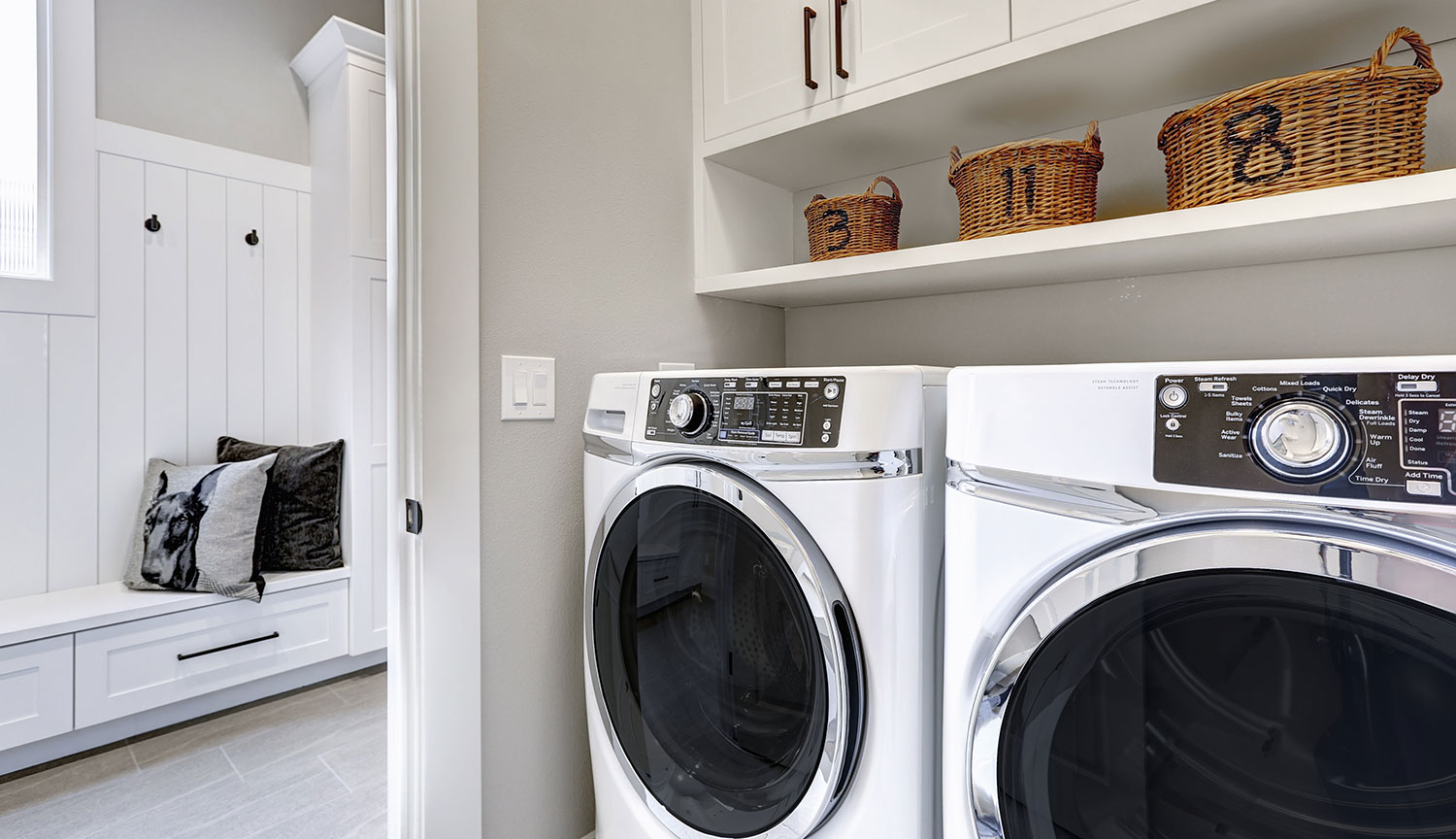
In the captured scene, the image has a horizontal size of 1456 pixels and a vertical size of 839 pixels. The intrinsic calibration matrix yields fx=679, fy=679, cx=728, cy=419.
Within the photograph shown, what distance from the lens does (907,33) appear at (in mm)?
1219

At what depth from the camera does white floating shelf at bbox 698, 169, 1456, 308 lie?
0.85m

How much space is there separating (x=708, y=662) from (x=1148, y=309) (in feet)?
3.53

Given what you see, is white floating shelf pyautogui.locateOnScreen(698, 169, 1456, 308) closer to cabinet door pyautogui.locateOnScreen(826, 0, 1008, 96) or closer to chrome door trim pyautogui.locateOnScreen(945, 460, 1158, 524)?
cabinet door pyautogui.locateOnScreen(826, 0, 1008, 96)

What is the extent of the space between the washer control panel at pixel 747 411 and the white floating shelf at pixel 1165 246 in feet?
1.58

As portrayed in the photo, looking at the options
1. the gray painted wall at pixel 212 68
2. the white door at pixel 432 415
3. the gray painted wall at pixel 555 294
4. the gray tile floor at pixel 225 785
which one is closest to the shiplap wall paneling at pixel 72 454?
the gray tile floor at pixel 225 785

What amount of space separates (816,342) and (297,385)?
231 cm

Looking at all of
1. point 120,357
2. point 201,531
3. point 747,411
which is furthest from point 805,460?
point 120,357

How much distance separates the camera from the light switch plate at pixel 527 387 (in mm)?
1225

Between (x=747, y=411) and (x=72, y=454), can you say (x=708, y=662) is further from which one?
(x=72, y=454)

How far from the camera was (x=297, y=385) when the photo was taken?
2871mm

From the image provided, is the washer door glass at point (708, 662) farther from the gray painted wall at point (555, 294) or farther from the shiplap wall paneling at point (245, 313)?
the shiplap wall paneling at point (245, 313)

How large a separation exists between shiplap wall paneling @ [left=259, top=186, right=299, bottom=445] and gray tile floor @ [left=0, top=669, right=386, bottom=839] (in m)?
1.14

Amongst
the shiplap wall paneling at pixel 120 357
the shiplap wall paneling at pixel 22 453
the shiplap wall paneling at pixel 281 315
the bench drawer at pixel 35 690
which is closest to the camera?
the bench drawer at pixel 35 690

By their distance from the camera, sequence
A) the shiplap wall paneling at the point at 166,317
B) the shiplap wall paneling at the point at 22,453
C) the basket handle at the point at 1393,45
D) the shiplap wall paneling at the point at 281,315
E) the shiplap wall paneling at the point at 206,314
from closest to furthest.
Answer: the basket handle at the point at 1393,45, the shiplap wall paneling at the point at 22,453, the shiplap wall paneling at the point at 166,317, the shiplap wall paneling at the point at 206,314, the shiplap wall paneling at the point at 281,315
